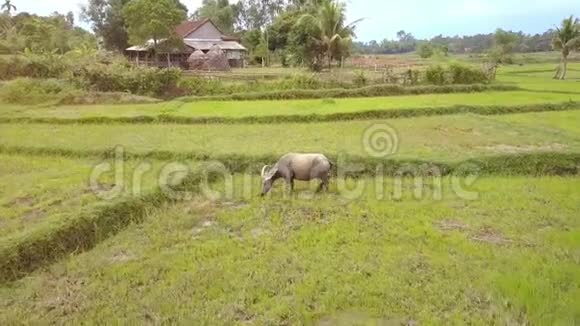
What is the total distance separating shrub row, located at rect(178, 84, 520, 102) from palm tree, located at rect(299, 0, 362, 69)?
785 cm

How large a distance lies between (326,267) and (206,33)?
103 ft

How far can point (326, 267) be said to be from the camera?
553 cm

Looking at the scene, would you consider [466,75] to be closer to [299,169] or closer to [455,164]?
[455,164]

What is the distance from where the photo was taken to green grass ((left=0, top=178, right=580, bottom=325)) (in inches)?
182

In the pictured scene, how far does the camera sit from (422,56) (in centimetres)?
4781

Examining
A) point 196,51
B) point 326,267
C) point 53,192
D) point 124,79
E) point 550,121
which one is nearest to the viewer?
point 326,267

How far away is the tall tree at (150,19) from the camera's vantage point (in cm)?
2688

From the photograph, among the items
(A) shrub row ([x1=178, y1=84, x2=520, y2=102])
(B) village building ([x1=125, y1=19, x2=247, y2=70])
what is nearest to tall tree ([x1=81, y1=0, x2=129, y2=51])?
(B) village building ([x1=125, y1=19, x2=247, y2=70])

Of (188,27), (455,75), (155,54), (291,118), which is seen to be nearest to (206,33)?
(188,27)

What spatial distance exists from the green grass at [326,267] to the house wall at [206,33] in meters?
28.3

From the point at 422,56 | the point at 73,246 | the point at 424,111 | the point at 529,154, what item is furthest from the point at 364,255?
the point at 422,56

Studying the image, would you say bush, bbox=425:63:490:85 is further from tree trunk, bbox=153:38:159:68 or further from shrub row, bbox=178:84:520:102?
tree trunk, bbox=153:38:159:68

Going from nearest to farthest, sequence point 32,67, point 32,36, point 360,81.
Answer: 1. point 360,81
2. point 32,67
3. point 32,36

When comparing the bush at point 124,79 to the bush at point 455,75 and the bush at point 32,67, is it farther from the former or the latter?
the bush at point 455,75
